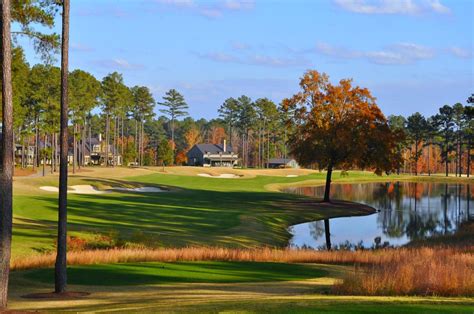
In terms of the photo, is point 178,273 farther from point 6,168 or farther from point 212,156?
point 212,156

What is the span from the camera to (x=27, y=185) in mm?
63188

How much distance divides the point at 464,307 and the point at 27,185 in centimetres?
5627

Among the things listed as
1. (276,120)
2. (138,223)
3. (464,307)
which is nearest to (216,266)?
(464,307)

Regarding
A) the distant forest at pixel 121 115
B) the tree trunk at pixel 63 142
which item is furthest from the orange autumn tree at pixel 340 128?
the tree trunk at pixel 63 142

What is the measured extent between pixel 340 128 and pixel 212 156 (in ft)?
361

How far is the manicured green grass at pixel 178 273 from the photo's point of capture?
68.5 feet

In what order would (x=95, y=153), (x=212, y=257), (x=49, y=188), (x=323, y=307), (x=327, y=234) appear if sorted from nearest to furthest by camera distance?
(x=323, y=307), (x=212, y=257), (x=327, y=234), (x=49, y=188), (x=95, y=153)

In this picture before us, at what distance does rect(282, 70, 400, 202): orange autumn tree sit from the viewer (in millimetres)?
63406

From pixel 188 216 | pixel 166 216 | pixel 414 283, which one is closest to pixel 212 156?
pixel 188 216

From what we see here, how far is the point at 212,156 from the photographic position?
172125mm

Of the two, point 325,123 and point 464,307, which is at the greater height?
point 325,123

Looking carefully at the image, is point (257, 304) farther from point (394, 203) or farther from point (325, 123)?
point (394, 203)

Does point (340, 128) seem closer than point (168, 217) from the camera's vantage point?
No

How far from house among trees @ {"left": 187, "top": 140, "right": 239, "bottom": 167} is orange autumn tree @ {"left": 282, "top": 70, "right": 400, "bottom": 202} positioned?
107 m
